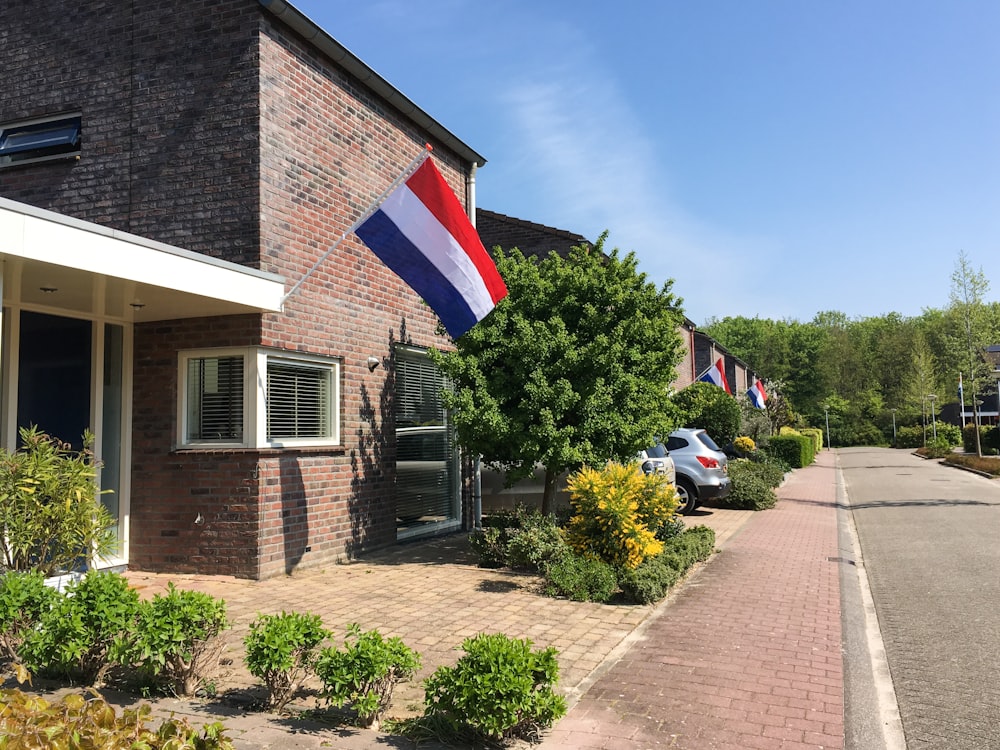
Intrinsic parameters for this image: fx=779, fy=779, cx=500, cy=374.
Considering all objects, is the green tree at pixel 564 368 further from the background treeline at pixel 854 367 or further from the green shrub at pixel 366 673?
the background treeline at pixel 854 367

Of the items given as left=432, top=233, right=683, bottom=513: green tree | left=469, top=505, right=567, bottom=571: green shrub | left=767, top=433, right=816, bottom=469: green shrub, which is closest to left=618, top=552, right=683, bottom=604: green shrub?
left=469, top=505, right=567, bottom=571: green shrub

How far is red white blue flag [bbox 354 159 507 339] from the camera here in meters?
7.97

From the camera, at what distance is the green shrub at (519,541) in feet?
28.8

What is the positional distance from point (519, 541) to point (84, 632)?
16.5 ft

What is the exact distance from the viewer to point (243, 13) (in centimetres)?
886

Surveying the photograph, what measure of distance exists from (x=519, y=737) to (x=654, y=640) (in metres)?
2.37

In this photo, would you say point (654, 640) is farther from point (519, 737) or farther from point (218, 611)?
point (218, 611)

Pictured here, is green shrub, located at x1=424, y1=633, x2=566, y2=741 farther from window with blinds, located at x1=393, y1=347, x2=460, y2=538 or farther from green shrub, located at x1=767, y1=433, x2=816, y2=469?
green shrub, located at x1=767, y1=433, x2=816, y2=469

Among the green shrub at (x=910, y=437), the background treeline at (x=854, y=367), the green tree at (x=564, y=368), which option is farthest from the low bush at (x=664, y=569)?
the green shrub at (x=910, y=437)

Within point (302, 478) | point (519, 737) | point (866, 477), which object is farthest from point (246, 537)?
point (866, 477)

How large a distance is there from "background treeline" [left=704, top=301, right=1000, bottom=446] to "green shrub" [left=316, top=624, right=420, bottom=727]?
192 ft

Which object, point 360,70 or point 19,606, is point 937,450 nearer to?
point 360,70

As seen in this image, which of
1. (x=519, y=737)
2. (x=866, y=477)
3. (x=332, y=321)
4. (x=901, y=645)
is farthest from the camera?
(x=866, y=477)

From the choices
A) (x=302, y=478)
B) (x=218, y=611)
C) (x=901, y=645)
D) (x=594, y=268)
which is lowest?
(x=901, y=645)
